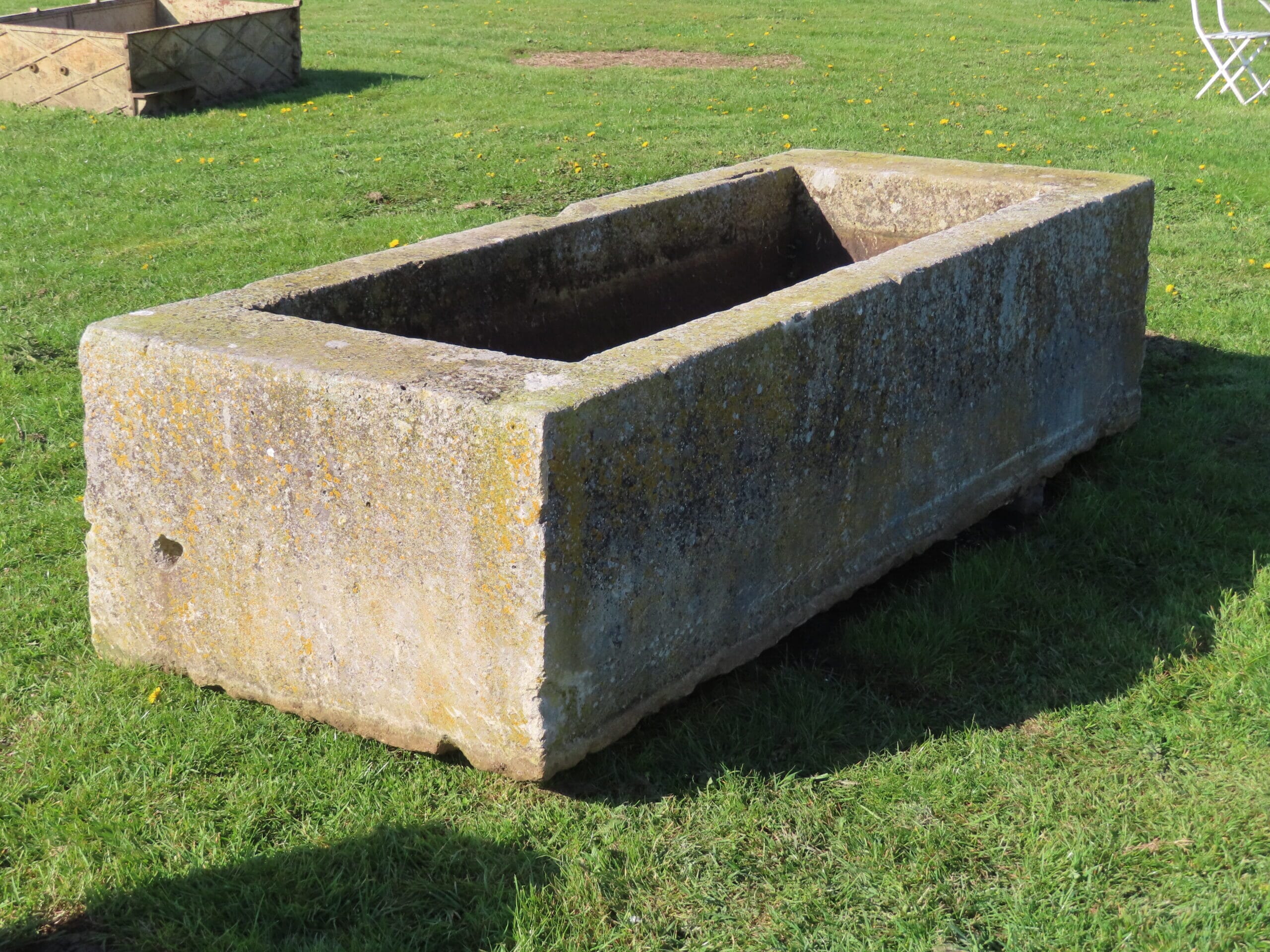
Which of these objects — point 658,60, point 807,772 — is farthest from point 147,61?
point 807,772

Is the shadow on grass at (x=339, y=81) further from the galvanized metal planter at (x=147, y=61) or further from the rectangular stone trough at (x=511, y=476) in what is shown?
the rectangular stone trough at (x=511, y=476)

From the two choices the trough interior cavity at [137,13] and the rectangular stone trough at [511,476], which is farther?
the trough interior cavity at [137,13]

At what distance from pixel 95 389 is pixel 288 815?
3.80 ft

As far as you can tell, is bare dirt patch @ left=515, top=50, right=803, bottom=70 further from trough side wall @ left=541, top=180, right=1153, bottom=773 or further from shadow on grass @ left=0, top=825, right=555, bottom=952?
shadow on grass @ left=0, top=825, right=555, bottom=952

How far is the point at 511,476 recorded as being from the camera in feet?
9.08

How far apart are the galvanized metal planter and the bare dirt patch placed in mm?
2572

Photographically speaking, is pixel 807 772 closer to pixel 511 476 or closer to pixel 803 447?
pixel 803 447

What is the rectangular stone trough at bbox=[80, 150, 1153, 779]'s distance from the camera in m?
2.88

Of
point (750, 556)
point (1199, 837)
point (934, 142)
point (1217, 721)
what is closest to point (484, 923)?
point (750, 556)

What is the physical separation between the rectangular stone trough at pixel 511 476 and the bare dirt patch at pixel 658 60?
8.85 metres

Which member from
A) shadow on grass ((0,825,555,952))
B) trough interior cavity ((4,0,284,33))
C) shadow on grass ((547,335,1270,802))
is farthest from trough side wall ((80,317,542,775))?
trough interior cavity ((4,0,284,33))

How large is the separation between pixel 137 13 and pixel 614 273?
943cm

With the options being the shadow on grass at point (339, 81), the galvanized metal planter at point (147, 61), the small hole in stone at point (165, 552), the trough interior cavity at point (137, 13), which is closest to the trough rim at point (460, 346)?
Answer: the small hole in stone at point (165, 552)

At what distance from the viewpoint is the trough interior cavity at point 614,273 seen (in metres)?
4.01
